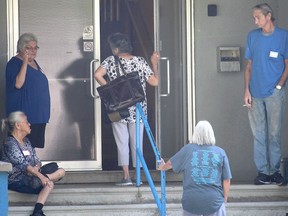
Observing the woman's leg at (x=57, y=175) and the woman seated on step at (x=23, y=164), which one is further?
the woman's leg at (x=57, y=175)

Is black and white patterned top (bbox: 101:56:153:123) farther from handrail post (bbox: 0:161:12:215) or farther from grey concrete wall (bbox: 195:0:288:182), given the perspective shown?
handrail post (bbox: 0:161:12:215)

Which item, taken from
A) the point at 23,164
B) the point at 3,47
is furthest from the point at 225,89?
the point at 23,164

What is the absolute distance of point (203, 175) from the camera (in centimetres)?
789

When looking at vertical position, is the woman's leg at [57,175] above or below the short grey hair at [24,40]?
below

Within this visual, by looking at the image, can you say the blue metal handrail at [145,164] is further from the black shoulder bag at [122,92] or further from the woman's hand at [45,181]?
the woman's hand at [45,181]

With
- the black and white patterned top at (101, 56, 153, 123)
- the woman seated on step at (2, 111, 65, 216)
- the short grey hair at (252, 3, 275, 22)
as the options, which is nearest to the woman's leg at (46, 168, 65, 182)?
the woman seated on step at (2, 111, 65, 216)

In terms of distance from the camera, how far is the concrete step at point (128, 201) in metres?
9.27

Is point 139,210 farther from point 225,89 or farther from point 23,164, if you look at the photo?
point 225,89

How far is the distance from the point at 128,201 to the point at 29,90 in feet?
5.02

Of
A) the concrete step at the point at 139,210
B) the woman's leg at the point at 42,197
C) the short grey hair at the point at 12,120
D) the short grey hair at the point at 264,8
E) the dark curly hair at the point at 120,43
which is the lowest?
the concrete step at the point at 139,210

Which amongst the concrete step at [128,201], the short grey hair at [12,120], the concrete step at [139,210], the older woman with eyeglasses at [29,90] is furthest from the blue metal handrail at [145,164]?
the short grey hair at [12,120]

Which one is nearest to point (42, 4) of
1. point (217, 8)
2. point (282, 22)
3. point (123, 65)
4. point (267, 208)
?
point (123, 65)

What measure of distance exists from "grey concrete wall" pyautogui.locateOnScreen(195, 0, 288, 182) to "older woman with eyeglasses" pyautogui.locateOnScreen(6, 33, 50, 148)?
181 cm

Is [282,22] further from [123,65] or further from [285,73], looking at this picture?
[123,65]
